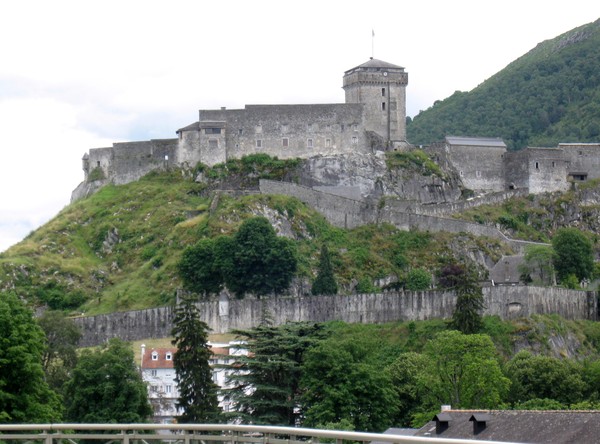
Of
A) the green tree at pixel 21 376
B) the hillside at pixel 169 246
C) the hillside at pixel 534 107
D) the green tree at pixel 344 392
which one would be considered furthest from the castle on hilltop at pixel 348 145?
the green tree at pixel 21 376

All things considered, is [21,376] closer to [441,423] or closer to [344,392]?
[441,423]

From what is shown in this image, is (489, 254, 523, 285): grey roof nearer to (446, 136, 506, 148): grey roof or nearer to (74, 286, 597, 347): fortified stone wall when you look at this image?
(74, 286, 597, 347): fortified stone wall

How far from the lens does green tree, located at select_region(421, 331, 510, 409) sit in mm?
78938

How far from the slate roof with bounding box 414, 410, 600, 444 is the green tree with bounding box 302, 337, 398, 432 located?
10.8 metres

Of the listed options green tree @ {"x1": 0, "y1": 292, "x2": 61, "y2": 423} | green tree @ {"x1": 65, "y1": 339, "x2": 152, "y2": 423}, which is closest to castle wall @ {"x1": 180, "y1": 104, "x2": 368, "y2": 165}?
green tree @ {"x1": 65, "y1": 339, "x2": 152, "y2": 423}

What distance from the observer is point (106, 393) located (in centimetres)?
7488

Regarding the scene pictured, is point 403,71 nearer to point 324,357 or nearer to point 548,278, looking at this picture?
point 548,278

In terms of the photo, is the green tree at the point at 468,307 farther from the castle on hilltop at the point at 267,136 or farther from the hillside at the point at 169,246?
the castle on hilltop at the point at 267,136

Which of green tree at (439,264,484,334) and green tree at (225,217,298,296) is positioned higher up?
green tree at (225,217,298,296)

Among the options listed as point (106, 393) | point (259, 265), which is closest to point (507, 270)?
point (259, 265)

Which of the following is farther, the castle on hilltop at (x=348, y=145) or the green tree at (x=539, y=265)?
the castle on hilltop at (x=348, y=145)

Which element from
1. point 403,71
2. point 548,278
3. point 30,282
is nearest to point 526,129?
point 403,71

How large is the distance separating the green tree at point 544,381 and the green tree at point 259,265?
2210 cm

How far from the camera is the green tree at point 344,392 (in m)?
75.1
